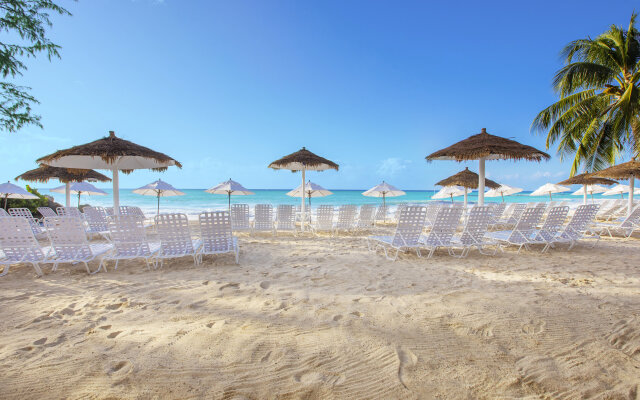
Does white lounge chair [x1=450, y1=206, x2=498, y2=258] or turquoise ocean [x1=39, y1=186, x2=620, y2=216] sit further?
turquoise ocean [x1=39, y1=186, x2=620, y2=216]

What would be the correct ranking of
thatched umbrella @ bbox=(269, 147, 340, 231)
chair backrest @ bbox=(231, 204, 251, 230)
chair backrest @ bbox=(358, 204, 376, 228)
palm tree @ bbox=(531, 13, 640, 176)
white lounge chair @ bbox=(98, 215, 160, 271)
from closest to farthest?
white lounge chair @ bbox=(98, 215, 160, 271)
chair backrest @ bbox=(231, 204, 251, 230)
chair backrest @ bbox=(358, 204, 376, 228)
thatched umbrella @ bbox=(269, 147, 340, 231)
palm tree @ bbox=(531, 13, 640, 176)

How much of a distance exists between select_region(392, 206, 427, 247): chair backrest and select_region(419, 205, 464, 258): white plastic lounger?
18cm

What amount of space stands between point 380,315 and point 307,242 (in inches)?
170

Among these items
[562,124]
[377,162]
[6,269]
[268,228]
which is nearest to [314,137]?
[377,162]

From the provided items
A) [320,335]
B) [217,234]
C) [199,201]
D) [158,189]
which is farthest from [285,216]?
[199,201]

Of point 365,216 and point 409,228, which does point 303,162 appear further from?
point 409,228

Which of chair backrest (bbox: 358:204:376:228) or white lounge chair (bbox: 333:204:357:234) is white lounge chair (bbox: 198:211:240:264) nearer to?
white lounge chair (bbox: 333:204:357:234)

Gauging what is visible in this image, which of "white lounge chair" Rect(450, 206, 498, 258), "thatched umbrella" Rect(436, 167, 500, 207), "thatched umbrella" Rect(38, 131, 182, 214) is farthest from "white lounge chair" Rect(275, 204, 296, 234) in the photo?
"thatched umbrella" Rect(436, 167, 500, 207)

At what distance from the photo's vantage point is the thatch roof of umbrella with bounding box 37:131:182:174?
6.03 meters

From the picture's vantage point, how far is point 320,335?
229 centimetres

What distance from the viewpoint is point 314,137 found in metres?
52.8

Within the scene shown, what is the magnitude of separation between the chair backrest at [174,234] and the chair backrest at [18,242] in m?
1.23

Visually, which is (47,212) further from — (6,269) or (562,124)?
(562,124)

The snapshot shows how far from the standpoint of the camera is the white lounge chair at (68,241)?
4.00 m
